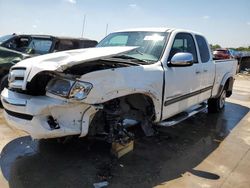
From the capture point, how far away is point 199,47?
20.9 ft

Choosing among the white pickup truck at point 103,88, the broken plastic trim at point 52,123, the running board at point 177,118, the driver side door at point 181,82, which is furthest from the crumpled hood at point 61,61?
the running board at point 177,118

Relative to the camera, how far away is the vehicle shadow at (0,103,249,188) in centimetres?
389

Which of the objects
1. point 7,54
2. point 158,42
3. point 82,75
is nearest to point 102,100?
point 82,75

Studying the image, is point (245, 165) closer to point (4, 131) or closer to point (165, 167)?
point (165, 167)

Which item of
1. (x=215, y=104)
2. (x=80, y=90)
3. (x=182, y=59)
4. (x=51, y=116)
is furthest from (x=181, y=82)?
(x=215, y=104)

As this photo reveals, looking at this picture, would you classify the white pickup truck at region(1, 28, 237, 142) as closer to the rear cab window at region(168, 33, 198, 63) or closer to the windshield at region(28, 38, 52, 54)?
the rear cab window at region(168, 33, 198, 63)

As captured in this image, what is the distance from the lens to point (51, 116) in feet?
12.6

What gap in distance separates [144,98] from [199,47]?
2.30 m

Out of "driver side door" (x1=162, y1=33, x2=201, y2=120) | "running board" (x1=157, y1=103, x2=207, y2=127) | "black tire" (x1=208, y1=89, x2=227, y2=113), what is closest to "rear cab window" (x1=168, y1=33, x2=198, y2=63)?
"driver side door" (x1=162, y1=33, x2=201, y2=120)

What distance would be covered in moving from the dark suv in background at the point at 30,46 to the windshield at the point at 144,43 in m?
3.03

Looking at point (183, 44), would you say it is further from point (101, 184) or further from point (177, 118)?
point (101, 184)

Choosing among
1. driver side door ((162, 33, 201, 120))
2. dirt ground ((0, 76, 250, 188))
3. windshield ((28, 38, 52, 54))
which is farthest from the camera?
windshield ((28, 38, 52, 54))

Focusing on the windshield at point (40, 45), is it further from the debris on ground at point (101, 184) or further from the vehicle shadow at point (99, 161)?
the debris on ground at point (101, 184)

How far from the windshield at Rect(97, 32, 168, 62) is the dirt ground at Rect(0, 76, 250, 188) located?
4.83 feet
